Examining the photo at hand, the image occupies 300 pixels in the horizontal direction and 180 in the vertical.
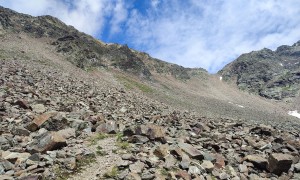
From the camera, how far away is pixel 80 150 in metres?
13.3

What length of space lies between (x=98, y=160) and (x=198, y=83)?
124m

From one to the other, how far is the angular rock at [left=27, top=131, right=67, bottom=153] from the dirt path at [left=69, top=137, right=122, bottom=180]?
1473 mm

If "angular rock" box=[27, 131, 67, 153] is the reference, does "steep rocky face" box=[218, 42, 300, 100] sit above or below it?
above

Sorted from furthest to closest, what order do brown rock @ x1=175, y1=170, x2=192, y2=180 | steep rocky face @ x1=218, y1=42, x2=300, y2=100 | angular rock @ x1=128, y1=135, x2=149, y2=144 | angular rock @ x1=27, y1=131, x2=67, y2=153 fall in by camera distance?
steep rocky face @ x1=218, y1=42, x2=300, y2=100, angular rock @ x1=128, y1=135, x2=149, y2=144, angular rock @ x1=27, y1=131, x2=67, y2=153, brown rock @ x1=175, y1=170, x2=192, y2=180

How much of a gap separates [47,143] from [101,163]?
8.23 ft

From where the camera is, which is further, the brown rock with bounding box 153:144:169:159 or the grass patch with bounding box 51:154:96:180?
the brown rock with bounding box 153:144:169:159

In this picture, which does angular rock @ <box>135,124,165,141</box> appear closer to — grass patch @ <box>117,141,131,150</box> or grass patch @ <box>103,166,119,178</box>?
grass patch @ <box>117,141,131,150</box>

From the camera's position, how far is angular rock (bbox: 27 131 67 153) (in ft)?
41.6

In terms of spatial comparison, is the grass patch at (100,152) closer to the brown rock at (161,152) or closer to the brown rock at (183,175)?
the brown rock at (161,152)

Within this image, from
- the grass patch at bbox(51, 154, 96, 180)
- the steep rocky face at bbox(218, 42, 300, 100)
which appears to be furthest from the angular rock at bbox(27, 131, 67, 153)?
the steep rocky face at bbox(218, 42, 300, 100)

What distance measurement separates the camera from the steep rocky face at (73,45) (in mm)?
79125

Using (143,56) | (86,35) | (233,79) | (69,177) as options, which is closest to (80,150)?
(69,177)

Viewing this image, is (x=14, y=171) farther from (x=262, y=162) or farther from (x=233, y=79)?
(x=233, y=79)

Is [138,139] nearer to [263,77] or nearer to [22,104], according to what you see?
[22,104]
